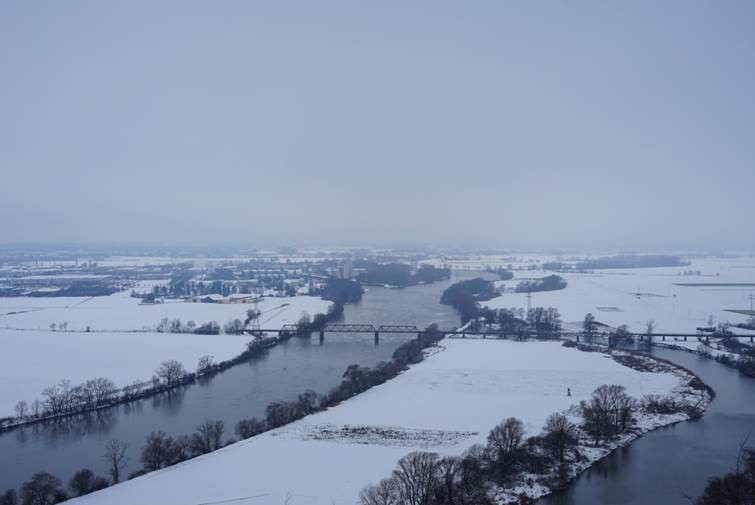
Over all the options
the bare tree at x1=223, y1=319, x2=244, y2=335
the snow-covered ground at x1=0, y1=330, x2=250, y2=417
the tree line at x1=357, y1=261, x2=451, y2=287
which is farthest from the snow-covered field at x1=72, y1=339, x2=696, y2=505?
the tree line at x1=357, y1=261, x2=451, y2=287

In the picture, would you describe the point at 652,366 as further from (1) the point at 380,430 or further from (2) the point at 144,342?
(2) the point at 144,342

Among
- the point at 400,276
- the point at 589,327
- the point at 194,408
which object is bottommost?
the point at 194,408

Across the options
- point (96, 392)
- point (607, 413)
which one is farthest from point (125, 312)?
point (607, 413)

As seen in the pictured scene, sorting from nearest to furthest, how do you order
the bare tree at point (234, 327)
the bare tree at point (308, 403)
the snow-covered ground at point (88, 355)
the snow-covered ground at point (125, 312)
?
the bare tree at point (308, 403) < the snow-covered ground at point (88, 355) < the bare tree at point (234, 327) < the snow-covered ground at point (125, 312)

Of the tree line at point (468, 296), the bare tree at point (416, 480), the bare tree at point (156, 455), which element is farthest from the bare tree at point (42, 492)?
the tree line at point (468, 296)

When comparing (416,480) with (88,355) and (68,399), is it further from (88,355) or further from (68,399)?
(88,355)

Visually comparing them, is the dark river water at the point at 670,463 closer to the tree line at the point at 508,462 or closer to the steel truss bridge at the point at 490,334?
the tree line at the point at 508,462
